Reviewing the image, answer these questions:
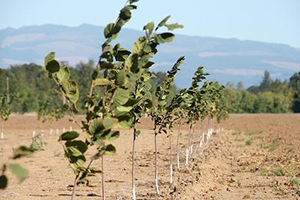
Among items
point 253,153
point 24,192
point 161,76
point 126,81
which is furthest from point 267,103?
point 126,81

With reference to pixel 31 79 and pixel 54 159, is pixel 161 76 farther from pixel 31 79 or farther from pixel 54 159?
pixel 54 159

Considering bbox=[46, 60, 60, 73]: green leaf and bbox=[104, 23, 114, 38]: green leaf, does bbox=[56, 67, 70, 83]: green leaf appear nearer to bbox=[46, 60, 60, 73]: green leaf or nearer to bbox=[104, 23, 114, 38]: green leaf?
bbox=[46, 60, 60, 73]: green leaf

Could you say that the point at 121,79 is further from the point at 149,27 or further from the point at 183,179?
the point at 183,179

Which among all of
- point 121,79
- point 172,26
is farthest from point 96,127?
point 172,26

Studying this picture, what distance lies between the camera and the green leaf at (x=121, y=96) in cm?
824

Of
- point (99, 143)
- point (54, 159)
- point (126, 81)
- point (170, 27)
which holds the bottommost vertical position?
point (54, 159)

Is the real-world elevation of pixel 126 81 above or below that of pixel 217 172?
above

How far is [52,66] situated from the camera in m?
7.78

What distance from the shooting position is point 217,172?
72.9ft

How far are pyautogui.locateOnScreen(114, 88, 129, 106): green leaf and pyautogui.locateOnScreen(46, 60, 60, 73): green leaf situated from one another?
969mm

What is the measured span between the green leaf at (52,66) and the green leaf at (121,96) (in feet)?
3.18

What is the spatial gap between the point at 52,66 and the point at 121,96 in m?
1.09

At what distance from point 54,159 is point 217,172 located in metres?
9.70

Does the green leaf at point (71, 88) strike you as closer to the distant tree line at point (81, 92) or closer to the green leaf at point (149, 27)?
the green leaf at point (149, 27)
